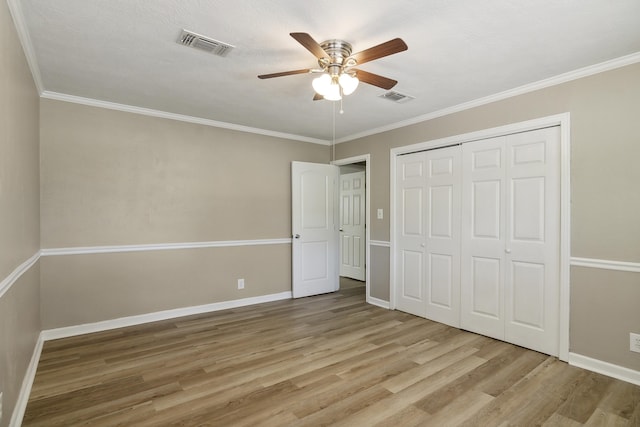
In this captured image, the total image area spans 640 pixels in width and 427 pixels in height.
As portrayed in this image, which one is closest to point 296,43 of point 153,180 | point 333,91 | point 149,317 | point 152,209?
point 333,91

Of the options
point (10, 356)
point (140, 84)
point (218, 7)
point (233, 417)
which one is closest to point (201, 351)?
point (233, 417)

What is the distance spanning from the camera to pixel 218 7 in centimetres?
193

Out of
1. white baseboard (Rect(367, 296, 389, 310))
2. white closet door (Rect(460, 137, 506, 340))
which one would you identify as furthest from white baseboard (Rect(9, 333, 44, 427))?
white closet door (Rect(460, 137, 506, 340))

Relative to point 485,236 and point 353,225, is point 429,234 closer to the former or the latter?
point 485,236

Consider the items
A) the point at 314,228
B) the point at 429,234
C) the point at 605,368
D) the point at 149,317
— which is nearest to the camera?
the point at 605,368

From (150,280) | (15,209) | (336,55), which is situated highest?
(336,55)

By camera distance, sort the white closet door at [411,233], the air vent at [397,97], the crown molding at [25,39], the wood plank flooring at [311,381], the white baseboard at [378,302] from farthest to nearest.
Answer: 1. the white baseboard at [378,302]
2. the white closet door at [411,233]
3. the air vent at [397,97]
4. the wood plank flooring at [311,381]
5. the crown molding at [25,39]

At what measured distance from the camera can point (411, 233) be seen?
13.8 ft

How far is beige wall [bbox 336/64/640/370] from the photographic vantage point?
2.53 meters

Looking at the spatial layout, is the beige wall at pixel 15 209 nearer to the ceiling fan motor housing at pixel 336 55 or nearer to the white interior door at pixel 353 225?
the ceiling fan motor housing at pixel 336 55

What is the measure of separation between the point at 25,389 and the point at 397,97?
12.8 feet

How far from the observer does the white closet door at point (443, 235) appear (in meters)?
3.72

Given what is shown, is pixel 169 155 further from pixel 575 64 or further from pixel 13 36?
pixel 575 64

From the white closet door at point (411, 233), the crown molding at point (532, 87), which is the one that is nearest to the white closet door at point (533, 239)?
the crown molding at point (532, 87)
